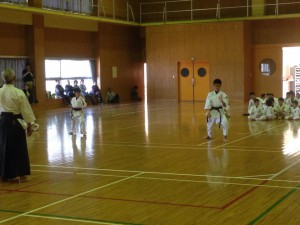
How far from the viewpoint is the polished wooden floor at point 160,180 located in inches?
256

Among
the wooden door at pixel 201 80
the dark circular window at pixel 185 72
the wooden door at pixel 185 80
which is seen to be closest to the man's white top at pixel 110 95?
the wooden door at pixel 185 80

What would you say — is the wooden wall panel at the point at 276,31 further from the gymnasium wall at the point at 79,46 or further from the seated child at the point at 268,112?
the seated child at the point at 268,112

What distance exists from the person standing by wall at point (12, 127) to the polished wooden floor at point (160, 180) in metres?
0.37

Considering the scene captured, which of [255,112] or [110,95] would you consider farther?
[110,95]

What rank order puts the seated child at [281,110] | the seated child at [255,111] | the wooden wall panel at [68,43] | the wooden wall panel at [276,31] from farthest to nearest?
the wooden wall panel at [276,31] < the wooden wall panel at [68,43] < the seated child at [281,110] < the seated child at [255,111]

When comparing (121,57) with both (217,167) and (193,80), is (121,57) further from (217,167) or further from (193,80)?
(217,167)

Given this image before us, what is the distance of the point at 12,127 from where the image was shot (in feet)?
28.3

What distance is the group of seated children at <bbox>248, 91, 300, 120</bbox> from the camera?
18.8m

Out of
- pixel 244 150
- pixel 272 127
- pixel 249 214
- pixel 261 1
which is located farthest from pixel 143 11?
pixel 249 214

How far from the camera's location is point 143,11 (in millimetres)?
35000

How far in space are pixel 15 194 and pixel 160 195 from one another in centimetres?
231

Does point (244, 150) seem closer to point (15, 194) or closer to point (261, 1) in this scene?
point (15, 194)

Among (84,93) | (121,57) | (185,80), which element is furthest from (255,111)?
(121,57)

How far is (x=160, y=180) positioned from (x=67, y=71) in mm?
22008
